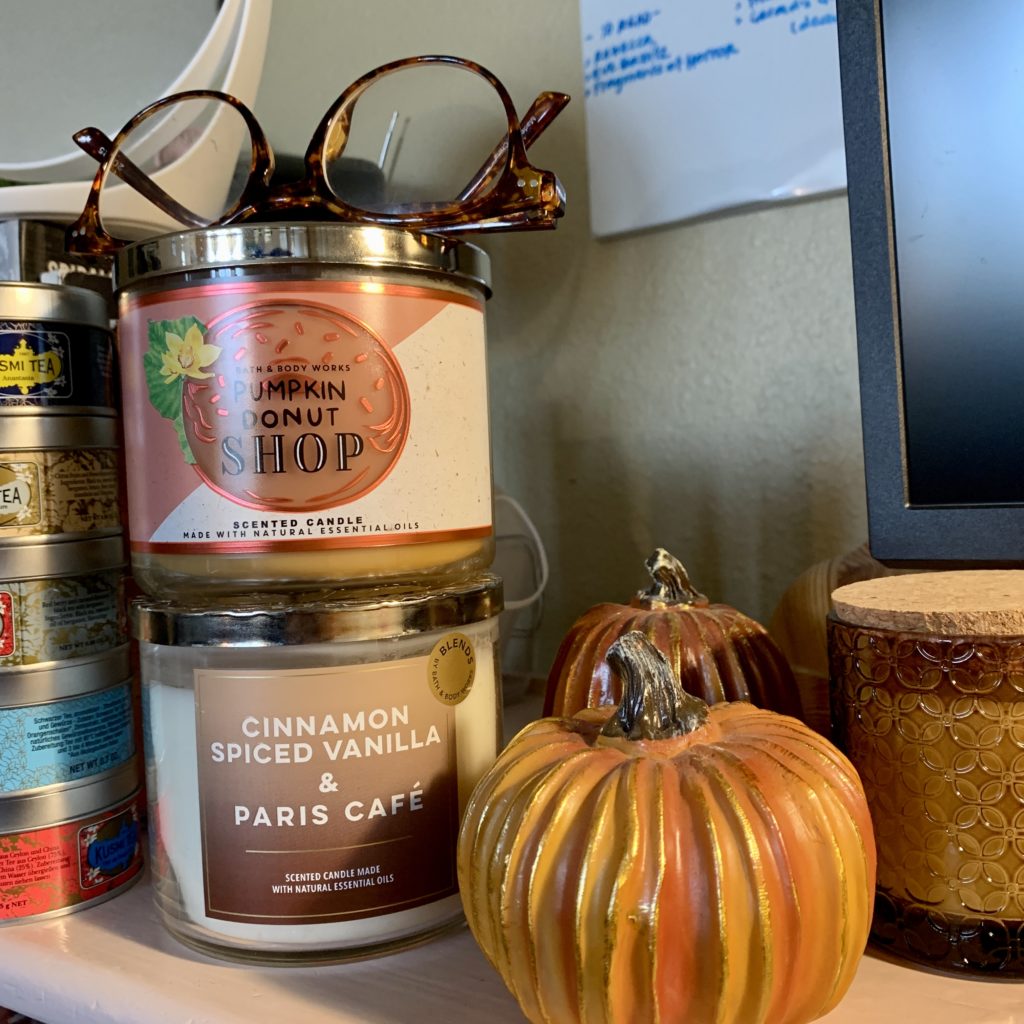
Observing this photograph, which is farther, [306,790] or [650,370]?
[650,370]

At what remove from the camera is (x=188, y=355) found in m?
0.36

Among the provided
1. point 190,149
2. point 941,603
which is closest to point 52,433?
point 190,149

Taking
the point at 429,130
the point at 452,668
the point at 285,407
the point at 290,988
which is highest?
the point at 429,130

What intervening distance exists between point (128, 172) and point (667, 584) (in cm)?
32

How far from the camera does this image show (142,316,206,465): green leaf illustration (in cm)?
36

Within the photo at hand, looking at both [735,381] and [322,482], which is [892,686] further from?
[735,381]

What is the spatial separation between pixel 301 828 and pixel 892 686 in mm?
216

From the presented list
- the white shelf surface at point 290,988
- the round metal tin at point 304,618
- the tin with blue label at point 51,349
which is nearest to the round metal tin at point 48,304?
the tin with blue label at point 51,349

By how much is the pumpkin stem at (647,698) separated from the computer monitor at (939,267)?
13 centimetres

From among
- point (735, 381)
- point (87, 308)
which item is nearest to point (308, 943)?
point (87, 308)

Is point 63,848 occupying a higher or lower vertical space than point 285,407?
lower

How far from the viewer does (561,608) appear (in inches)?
27.9

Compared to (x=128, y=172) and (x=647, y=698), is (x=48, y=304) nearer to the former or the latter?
(x=128, y=172)

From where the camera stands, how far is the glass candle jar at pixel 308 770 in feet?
1.19
